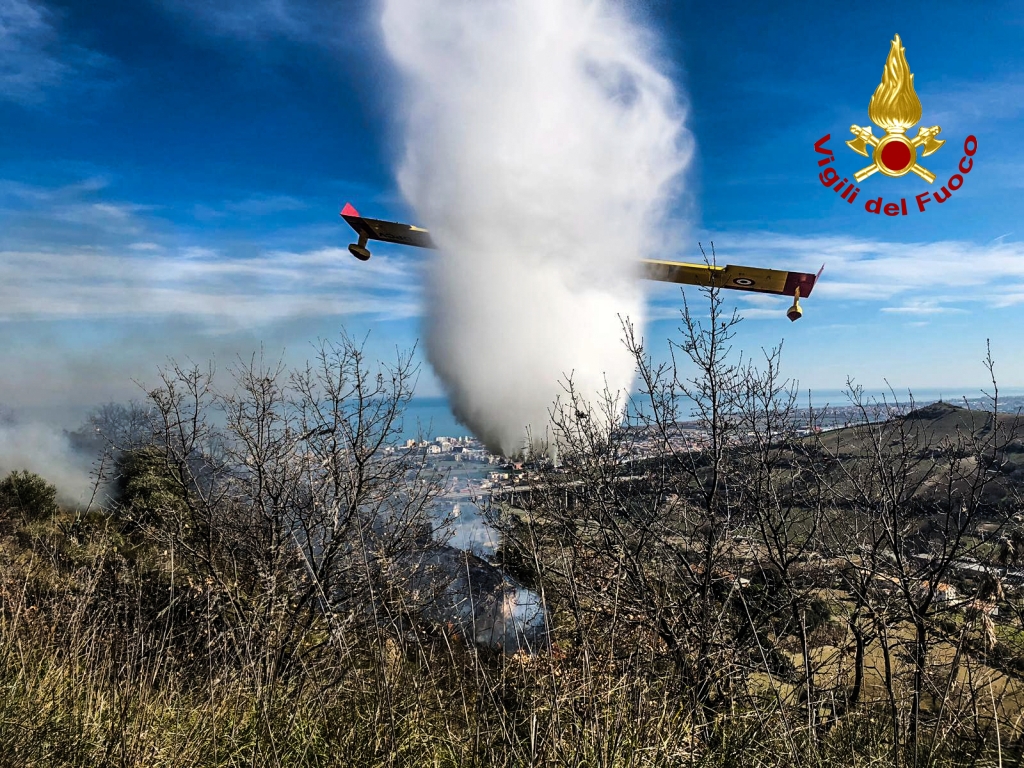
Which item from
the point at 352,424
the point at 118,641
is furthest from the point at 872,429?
the point at 118,641

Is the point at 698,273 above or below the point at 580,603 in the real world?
above

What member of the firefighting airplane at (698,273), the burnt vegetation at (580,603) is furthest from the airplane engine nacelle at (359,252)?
the burnt vegetation at (580,603)

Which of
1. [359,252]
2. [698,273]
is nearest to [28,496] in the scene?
[359,252]

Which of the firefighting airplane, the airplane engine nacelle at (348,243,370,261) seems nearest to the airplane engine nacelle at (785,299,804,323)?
the firefighting airplane

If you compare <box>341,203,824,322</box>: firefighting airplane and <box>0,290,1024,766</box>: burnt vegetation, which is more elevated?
<box>341,203,824,322</box>: firefighting airplane

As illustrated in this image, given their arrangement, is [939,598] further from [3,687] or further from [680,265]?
[680,265]

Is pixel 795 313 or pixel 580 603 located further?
pixel 795 313

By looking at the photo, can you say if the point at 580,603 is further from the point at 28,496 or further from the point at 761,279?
the point at 28,496

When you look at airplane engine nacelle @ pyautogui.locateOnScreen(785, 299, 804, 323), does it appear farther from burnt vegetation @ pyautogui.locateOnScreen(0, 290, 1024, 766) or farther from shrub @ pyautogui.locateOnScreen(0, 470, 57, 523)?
shrub @ pyautogui.locateOnScreen(0, 470, 57, 523)

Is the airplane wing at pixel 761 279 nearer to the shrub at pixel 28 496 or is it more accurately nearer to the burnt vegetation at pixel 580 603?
the burnt vegetation at pixel 580 603
